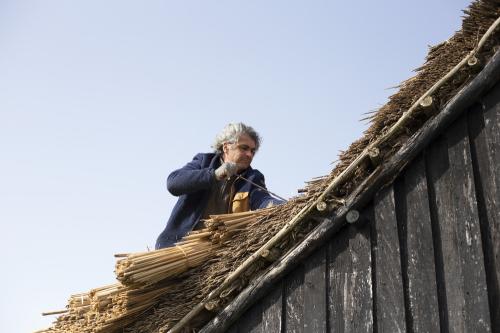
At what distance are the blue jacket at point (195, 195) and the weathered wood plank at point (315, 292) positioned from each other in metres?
1.49

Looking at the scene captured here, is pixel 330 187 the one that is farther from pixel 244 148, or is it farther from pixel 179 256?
pixel 244 148

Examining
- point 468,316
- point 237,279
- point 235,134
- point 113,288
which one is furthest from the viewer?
point 235,134

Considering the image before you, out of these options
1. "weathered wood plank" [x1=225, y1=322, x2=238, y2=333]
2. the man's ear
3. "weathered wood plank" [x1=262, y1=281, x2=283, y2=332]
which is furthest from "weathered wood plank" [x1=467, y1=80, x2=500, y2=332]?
the man's ear

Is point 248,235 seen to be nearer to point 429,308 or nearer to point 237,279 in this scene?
point 237,279

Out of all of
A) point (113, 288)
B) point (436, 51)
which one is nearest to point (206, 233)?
point (113, 288)

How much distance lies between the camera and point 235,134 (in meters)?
5.19

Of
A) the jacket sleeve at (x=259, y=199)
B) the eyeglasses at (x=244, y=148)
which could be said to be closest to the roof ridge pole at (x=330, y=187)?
the jacket sleeve at (x=259, y=199)

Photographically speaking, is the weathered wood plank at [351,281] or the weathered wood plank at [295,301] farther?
the weathered wood plank at [295,301]

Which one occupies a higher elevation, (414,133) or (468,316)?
(414,133)

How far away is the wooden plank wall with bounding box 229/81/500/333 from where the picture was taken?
2.91 meters

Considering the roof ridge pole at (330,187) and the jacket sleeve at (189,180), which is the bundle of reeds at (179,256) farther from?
the jacket sleeve at (189,180)

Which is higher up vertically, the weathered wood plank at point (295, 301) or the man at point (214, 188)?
the man at point (214, 188)

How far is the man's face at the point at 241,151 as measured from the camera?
16.6ft

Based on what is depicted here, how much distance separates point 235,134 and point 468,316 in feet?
8.79
